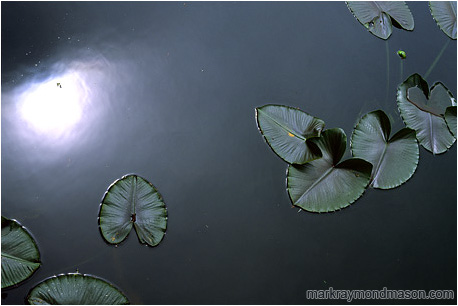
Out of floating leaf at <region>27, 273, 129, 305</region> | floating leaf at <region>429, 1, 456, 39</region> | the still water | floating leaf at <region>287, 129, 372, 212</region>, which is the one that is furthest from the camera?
floating leaf at <region>429, 1, 456, 39</region>

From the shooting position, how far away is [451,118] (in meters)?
1.42

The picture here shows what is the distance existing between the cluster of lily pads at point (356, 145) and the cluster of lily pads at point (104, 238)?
42cm

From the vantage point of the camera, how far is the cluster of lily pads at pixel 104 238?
3.30 feet

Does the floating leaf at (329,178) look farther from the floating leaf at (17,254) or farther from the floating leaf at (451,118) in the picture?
the floating leaf at (17,254)

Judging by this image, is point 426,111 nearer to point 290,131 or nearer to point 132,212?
point 290,131

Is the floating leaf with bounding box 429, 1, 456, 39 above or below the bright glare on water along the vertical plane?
above

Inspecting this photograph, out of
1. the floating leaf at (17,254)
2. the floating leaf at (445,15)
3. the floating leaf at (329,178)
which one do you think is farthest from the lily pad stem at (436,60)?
the floating leaf at (17,254)

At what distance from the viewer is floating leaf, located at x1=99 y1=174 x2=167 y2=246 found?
110 centimetres

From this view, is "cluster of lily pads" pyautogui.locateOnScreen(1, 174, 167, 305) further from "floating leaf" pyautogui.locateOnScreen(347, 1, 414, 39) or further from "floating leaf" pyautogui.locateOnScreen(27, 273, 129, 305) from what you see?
"floating leaf" pyautogui.locateOnScreen(347, 1, 414, 39)

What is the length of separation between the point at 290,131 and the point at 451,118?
24.6 inches

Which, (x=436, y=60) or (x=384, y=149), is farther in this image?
(x=436, y=60)

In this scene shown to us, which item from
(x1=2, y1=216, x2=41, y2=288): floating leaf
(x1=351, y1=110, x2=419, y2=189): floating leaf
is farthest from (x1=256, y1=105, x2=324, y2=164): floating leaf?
(x1=2, y1=216, x2=41, y2=288): floating leaf

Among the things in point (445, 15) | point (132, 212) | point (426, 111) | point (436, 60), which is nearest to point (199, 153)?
point (132, 212)

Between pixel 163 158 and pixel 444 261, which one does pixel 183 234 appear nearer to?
pixel 163 158
